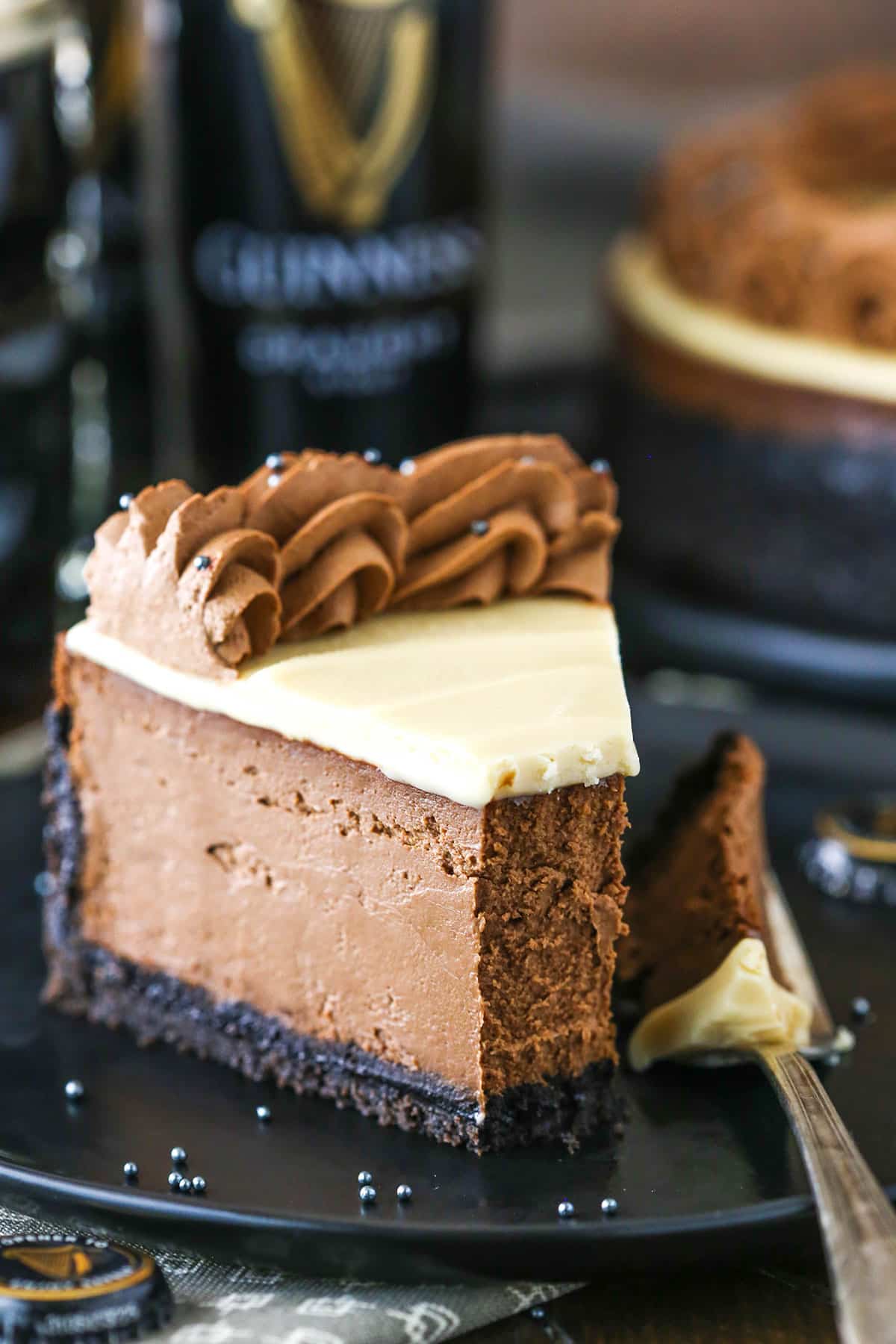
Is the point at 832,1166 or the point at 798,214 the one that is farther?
the point at 798,214

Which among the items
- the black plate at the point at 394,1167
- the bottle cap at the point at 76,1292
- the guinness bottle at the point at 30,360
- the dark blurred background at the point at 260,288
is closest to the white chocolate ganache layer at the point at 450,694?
the black plate at the point at 394,1167

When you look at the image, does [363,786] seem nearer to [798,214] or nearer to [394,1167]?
[394,1167]

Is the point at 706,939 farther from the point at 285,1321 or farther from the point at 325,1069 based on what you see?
the point at 285,1321

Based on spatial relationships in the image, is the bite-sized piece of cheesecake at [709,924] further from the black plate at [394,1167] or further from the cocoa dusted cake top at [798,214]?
the cocoa dusted cake top at [798,214]

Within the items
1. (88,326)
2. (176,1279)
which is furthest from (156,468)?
(176,1279)

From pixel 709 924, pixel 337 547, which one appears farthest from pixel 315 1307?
pixel 337 547

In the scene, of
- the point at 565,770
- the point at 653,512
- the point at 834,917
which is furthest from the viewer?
the point at 653,512

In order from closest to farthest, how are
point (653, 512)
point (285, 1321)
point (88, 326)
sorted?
point (285, 1321) → point (653, 512) → point (88, 326)

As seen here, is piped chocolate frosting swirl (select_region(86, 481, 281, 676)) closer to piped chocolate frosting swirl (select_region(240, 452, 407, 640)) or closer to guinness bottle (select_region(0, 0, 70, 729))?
piped chocolate frosting swirl (select_region(240, 452, 407, 640))
